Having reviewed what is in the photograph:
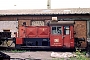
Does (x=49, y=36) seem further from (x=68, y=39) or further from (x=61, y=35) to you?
(x=68, y=39)

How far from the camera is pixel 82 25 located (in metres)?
23.6

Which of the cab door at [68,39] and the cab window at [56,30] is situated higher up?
the cab window at [56,30]

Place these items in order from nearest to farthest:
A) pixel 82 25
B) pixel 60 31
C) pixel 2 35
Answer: pixel 60 31 < pixel 2 35 < pixel 82 25

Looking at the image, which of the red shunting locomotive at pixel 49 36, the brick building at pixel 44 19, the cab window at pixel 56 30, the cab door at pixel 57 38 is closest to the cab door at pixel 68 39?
the red shunting locomotive at pixel 49 36

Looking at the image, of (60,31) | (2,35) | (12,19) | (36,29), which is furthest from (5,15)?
→ (60,31)

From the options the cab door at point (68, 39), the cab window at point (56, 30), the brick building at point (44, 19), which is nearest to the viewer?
the cab door at point (68, 39)

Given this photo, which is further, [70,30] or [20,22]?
[20,22]

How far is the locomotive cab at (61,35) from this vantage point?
66.2 ft

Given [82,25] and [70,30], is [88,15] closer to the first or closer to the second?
[82,25]

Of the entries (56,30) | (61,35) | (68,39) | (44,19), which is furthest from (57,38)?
(44,19)

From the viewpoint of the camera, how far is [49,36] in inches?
805

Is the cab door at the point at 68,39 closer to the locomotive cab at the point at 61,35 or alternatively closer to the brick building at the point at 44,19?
the locomotive cab at the point at 61,35

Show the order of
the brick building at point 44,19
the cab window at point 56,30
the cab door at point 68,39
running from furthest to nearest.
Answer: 1. the brick building at point 44,19
2. the cab window at point 56,30
3. the cab door at point 68,39

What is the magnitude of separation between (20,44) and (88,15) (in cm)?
733
